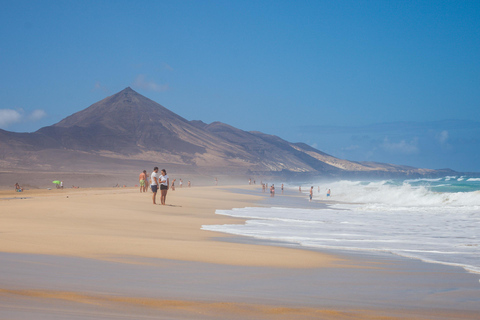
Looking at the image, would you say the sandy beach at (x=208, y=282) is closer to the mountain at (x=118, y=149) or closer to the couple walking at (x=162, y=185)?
the couple walking at (x=162, y=185)

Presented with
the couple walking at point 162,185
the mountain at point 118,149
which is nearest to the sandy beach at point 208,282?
the couple walking at point 162,185

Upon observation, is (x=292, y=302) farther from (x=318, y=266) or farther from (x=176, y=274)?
(x=318, y=266)

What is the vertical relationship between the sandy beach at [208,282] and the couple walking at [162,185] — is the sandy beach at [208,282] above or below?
below

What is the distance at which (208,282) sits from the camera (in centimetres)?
528

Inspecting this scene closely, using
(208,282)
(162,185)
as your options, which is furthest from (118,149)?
(208,282)

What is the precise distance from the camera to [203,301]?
14.1ft

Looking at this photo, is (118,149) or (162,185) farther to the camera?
(118,149)

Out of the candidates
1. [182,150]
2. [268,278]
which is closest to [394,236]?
[268,278]

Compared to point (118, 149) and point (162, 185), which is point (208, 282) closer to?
point (162, 185)

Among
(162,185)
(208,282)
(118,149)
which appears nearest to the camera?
(208,282)

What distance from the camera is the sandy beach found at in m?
3.94

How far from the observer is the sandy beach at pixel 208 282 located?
12.9ft

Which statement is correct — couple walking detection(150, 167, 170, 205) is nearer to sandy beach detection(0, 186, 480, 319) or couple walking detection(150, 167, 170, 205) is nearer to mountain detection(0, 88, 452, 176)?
sandy beach detection(0, 186, 480, 319)

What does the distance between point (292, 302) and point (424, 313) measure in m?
1.16
